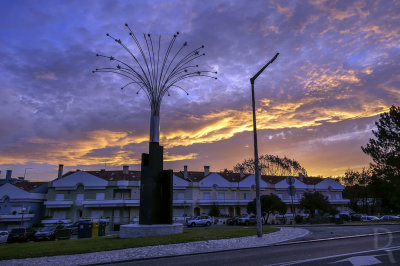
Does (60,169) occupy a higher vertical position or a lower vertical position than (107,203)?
higher

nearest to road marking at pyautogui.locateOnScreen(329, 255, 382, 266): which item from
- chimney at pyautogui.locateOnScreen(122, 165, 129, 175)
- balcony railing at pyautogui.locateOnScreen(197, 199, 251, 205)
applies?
balcony railing at pyautogui.locateOnScreen(197, 199, 251, 205)

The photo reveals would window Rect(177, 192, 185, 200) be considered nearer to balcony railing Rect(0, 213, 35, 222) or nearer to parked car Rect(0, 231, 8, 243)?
balcony railing Rect(0, 213, 35, 222)

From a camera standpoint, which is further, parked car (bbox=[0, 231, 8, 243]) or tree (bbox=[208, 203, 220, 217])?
tree (bbox=[208, 203, 220, 217])

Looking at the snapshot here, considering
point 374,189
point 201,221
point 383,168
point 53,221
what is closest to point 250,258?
point 201,221

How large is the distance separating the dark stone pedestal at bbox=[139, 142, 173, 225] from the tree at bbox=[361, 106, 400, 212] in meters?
36.1

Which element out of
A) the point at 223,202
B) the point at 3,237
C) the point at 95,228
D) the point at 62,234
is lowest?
the point at 3,237

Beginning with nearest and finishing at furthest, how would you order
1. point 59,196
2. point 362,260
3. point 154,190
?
point 362,260
point 154,190
point 59,196

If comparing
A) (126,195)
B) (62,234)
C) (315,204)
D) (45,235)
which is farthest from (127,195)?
(315,204)

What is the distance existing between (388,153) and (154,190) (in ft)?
131

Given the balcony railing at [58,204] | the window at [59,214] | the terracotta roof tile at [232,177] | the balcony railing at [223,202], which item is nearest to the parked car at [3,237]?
the balcony railing at [58,204]

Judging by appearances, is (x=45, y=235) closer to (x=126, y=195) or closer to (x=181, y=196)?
(x=126, y=195)

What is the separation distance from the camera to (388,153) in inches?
1702

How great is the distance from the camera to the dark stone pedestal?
17688 millimetres

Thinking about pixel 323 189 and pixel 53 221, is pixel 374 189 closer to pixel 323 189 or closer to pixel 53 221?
pixel 323 189
